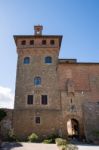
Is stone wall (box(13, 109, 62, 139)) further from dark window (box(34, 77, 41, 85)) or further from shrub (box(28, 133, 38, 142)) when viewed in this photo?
dark window (box(34, 77, 41, 85))

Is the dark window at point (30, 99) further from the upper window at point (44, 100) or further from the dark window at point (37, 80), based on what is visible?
the dark window at point (37, 80)

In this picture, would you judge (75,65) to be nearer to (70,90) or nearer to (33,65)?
(70,90)

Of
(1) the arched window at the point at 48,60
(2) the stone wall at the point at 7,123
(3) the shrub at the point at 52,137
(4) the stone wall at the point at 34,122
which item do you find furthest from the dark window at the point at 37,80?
(3) the shrub at the point at 52,137

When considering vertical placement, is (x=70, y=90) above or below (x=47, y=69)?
below

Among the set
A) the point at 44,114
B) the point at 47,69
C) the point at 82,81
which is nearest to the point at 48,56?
the point at 47,69

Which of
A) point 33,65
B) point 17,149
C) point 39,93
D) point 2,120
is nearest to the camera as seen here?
point 17,149

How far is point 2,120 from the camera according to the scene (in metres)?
25.9

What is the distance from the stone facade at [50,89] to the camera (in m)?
26.0

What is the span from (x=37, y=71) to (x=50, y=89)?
3.37 meters

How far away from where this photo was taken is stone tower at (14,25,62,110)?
2731 cm

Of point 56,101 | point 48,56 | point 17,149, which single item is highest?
point 48,56

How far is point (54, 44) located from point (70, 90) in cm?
799

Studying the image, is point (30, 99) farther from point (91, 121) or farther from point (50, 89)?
point (91, 121)

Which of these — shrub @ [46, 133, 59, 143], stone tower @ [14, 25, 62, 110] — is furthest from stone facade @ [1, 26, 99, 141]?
shrub @ [46, 133, 59, 143]
